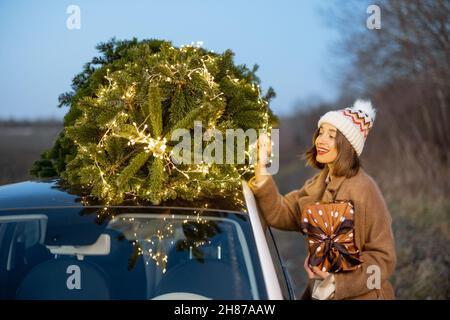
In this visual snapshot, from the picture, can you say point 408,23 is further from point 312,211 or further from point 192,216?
point 192,216

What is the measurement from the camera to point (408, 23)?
13.1 meters

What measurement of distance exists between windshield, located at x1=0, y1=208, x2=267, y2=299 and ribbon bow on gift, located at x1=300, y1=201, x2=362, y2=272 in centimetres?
80

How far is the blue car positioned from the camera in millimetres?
3059

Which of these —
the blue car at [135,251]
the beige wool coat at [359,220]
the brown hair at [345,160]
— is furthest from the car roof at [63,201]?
the brown hair at [345,160]

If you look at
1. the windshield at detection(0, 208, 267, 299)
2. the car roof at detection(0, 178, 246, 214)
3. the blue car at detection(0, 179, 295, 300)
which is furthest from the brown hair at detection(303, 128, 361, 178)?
the windshield at detection(0, 208, 267, 299)

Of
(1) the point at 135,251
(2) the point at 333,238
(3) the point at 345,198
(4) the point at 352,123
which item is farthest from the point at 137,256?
(4) the point at 352,123

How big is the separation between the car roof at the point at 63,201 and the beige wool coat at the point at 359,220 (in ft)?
2.69

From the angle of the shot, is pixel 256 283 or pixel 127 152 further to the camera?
pixel 127 152

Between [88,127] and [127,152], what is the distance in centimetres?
31

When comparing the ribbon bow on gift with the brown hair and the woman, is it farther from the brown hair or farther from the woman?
the brown hair

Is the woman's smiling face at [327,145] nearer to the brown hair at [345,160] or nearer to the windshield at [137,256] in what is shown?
the brown hair at [345,160]

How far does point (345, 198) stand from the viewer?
153 inches

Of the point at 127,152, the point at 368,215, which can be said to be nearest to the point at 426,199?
the point at 368,215
